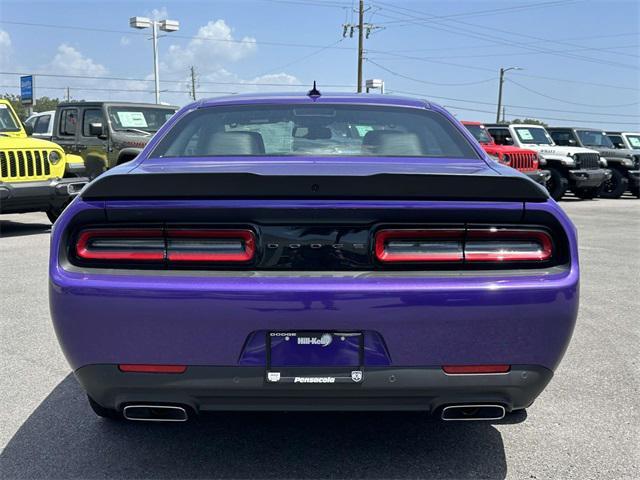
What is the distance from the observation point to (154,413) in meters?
2.40

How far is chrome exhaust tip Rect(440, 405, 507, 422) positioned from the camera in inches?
93.4

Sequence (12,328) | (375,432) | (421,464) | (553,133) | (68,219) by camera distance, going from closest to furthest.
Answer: (68,219) < (421,464) < (375,432) < (12,328) < (553,133)

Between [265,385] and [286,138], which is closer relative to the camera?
[265,385]

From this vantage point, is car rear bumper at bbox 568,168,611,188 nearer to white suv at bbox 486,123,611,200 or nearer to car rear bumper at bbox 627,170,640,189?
white suv at bbox 486,123,611,200

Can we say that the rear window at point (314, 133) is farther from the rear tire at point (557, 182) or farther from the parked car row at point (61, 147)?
the rear tire at point (557, 182)

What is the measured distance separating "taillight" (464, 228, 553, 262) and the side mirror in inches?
439

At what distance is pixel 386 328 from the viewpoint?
217 centimetres

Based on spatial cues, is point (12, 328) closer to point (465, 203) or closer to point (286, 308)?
point (286, 308)

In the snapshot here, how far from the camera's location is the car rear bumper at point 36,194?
951 cm

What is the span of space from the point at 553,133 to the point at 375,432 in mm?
20004


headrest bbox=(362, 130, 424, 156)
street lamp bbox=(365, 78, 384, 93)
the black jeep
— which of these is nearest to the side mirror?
the black jeep

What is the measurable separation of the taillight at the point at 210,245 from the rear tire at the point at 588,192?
60.9 feet

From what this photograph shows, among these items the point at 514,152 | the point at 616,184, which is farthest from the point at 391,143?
the point at 616,184

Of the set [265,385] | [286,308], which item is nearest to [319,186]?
[286,308]
